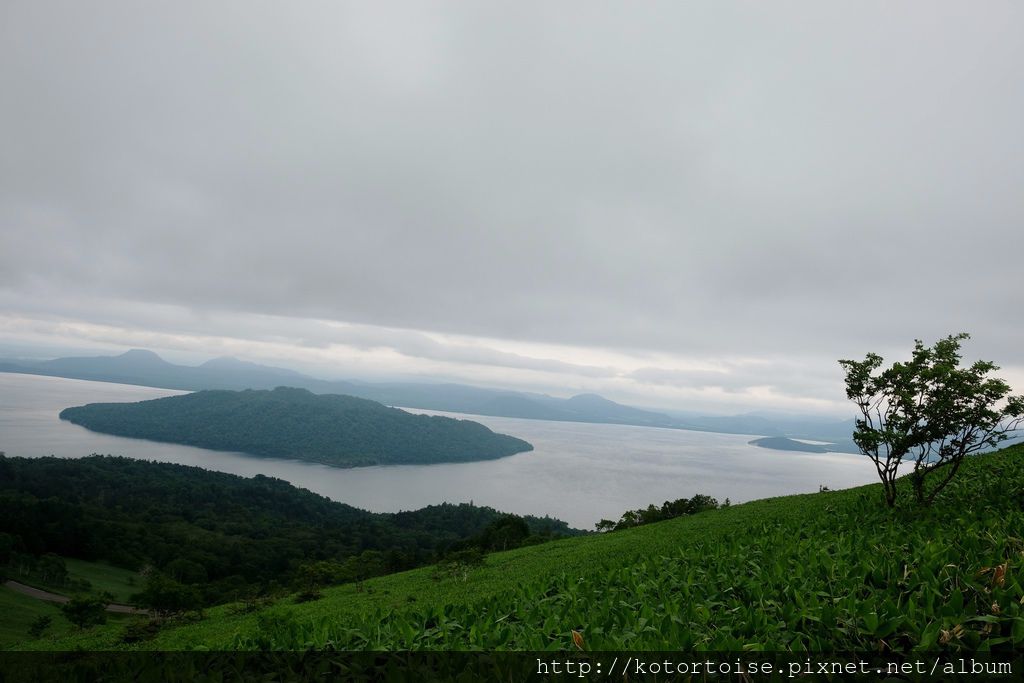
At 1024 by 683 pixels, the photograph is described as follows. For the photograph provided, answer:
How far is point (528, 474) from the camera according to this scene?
137m

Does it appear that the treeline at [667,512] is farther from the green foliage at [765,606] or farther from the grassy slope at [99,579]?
the grassy slope at [99,579]

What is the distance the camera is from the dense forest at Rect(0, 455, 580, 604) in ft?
153

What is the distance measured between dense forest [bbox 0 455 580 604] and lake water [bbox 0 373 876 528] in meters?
20.7

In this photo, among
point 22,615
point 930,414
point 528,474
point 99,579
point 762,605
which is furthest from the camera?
point 528,474

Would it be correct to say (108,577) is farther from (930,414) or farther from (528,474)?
(528,474)

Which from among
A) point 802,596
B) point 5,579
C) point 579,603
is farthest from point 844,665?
point 5,579

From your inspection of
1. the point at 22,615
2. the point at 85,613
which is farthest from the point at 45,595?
the point at 85,613

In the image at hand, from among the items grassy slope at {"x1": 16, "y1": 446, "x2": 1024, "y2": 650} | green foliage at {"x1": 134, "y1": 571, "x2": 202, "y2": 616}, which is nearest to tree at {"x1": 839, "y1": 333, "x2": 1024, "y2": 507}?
grassy slope at {"x1": 16, "y1": 446, "x2": 1024, "y2": 650}

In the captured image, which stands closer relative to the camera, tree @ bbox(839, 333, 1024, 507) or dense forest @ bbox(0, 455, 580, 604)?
tree @ bbox(839, 333, 1024, 507)

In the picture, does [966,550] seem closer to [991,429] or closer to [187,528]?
[991,429]

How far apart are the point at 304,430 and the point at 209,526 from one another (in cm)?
11259

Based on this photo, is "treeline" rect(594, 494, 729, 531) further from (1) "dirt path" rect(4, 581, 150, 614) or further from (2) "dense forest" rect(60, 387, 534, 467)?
(2) "dense forest" rect(60, 387, 534, 467)

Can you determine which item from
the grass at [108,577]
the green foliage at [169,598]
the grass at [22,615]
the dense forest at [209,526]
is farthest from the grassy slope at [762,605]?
the grass at [108,577]

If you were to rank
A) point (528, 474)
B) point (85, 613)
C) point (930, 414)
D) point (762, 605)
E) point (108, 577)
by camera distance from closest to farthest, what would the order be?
point (762, 605) → point (930, 414) → point (85, 613) → point (108, 577) → point (528, 474)
